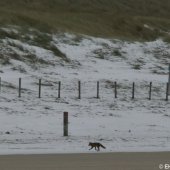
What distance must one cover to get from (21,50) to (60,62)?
283cm

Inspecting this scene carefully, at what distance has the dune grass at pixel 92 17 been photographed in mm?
54562

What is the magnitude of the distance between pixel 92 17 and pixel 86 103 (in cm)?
4020

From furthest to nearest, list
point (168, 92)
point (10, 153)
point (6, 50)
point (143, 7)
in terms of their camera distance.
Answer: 1. point (143, 7)
2. point (6, 50)
3. point (168, 92)
4. point (10, 153)

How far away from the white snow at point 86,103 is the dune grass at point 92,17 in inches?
178

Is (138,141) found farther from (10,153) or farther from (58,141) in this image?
(10,153)

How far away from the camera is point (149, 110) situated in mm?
26281

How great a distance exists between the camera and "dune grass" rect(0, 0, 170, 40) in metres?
54.6

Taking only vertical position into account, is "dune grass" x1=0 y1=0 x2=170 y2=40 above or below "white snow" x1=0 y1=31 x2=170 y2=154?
above

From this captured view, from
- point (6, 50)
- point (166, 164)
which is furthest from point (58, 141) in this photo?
point (6, 50)

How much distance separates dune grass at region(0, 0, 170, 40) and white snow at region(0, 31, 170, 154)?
452 centimetres

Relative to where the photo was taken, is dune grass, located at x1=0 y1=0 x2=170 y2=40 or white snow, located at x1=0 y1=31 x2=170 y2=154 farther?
dune grass, located at x1=0 y1=0 x2=170 y2=40

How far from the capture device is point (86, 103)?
90.4ft

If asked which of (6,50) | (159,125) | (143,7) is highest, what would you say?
(143,7)

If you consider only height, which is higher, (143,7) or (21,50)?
(143,7)
